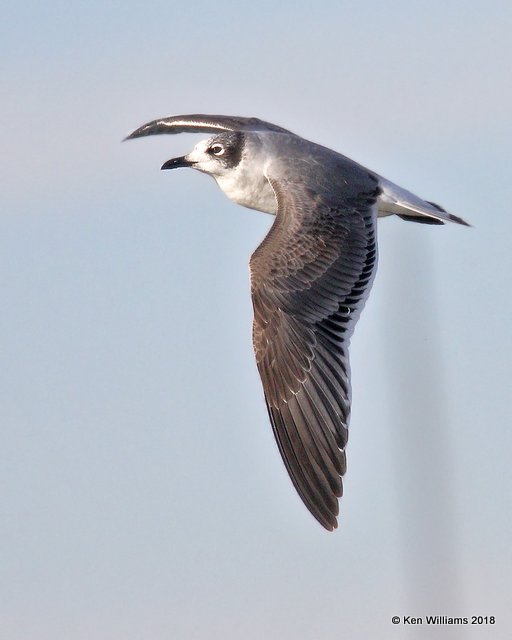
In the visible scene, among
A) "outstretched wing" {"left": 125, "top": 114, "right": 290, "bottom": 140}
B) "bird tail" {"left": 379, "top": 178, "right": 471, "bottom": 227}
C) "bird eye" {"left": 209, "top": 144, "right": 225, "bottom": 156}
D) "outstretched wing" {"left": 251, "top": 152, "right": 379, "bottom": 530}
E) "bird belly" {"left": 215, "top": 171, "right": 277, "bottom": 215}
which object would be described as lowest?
"outstretched wing" {"left": 251, "top": 152, "right": 379, "bottom": 530}

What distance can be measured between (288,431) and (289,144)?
147 inches

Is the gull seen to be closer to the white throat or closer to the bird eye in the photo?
the white throat

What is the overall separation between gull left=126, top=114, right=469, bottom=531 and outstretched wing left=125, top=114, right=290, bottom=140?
2.89ft

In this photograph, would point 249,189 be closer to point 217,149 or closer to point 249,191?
point 249,191

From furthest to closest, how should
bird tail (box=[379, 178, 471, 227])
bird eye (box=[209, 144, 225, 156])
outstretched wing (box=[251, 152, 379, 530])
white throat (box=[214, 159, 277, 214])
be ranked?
1. bird eye (box=[209, 144, 225, 156])
2. white throat (box=[214, 159, 277, 214])
3. bird tail (box=[379, 178, 471, 227])
4. outstretched wing (box=[251, 152, 379, 530])

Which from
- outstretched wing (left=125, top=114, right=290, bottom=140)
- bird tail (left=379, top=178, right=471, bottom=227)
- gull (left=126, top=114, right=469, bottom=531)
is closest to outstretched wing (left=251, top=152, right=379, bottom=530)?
gull (left=126, top=114, right=469, bottom=531)

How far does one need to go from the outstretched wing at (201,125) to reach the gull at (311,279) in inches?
34.7

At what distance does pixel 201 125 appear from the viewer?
770 inches

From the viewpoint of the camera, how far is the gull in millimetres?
15266

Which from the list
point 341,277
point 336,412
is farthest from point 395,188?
point 336,412

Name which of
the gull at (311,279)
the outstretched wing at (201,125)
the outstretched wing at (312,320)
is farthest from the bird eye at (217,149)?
the outstretched wing at (312,320)

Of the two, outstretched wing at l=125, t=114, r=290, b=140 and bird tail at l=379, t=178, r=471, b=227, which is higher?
outstretched wing at l=125, t=114, r=290, b=140

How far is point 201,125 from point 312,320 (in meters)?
4.44

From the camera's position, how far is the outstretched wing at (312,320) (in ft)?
49.9
